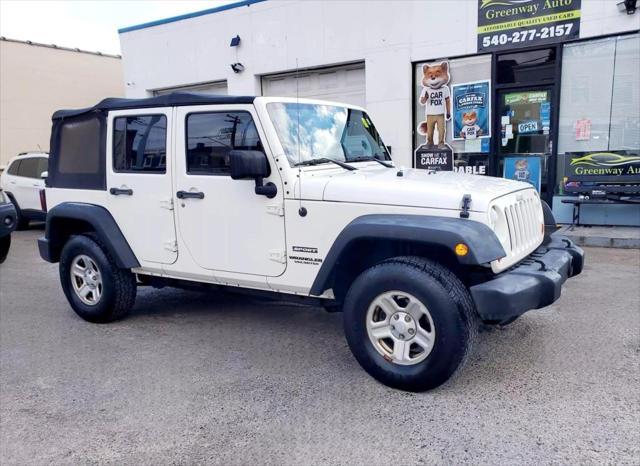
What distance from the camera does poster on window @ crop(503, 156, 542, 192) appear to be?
31.3 feet

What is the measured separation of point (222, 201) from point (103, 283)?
1612 millimetres

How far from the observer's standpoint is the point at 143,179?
460 cm

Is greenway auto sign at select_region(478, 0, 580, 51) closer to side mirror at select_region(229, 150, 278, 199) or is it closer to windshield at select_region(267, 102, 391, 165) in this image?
windshield at select_region(267, 102, 391, 165)

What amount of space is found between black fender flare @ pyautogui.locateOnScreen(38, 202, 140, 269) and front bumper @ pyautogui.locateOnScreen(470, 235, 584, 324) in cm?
312

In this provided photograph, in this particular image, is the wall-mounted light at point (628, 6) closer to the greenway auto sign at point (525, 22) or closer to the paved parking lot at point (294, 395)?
the greenway auto sign at point (525, 22)

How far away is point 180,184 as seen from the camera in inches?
172

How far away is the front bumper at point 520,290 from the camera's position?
3051mm

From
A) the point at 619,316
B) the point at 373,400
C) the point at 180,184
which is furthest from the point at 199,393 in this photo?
the point at 619,316

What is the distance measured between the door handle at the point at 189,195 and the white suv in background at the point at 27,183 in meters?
8.48

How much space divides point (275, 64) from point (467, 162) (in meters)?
4.94

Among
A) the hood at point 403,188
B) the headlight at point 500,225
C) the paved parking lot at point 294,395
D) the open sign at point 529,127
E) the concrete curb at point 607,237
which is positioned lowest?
the paved parking lot at point 294,395

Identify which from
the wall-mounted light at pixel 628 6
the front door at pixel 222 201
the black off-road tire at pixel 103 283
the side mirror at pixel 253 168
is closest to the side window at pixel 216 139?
the front door at pixel 222 201

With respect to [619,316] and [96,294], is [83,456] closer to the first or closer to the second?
[96,294]

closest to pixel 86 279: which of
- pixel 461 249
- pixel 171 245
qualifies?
pixel 171 245
